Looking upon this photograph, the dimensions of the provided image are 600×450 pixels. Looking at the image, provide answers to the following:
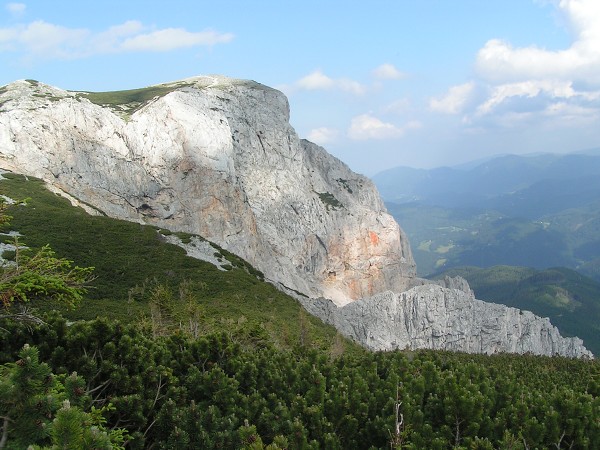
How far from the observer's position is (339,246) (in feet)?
372

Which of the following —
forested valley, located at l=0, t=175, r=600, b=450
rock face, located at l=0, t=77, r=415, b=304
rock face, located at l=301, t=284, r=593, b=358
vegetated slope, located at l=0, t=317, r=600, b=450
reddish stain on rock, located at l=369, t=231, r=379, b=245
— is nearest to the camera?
forested valley, located at l=0, t=175, r=600, b=450

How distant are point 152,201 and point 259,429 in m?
74.6

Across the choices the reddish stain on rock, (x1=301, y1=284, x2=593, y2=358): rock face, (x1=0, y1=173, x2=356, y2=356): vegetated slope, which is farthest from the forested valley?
the reddish stain on rock

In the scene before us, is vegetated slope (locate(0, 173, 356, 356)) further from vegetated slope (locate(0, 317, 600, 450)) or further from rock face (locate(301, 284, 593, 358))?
rock face (locate(301, 284, 593, 358))

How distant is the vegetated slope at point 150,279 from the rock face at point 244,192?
15712 millimetres

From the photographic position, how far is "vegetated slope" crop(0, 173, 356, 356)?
32.9 m

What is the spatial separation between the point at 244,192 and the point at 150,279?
5044 centimetres

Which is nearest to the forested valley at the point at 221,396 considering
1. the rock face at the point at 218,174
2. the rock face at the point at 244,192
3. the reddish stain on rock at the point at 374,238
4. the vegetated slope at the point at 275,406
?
the vegetated slope at the point at 275,406

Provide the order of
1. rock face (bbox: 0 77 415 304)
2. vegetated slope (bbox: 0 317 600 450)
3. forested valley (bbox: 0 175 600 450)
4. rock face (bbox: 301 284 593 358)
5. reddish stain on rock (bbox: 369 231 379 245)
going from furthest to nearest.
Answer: reddish stain on rock (bbox: 369 231 379 245)
rock face (bbox: 301 284 593 358)
rock face (bbox: 0 77 415 304)
vegetated slope (bbox: 0 317 600 450)
forested valley (bbox: 0 175 600 450)

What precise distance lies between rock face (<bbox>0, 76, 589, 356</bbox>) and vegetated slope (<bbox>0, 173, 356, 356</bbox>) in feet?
51.5

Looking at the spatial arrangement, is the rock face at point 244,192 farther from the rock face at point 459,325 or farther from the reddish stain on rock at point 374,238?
the reddish stain on rock at point 374,238

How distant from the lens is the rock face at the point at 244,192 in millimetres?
74688

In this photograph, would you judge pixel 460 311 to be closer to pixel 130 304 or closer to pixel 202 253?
pixel 202 253

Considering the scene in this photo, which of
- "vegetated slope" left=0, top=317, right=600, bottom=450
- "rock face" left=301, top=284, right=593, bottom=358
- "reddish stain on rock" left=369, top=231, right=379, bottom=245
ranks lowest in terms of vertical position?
"rock face" left=301, top=284, right=593, bottom=358
